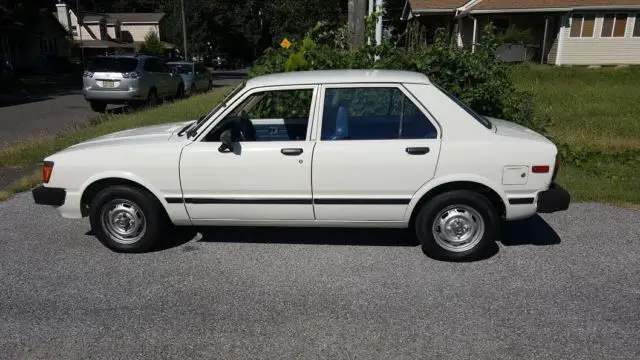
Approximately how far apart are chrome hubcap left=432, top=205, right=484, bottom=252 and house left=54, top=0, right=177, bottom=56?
2082 inches

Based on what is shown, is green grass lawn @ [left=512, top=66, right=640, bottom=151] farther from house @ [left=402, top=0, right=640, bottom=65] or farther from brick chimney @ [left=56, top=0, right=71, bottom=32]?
brick chimney @ [left=56, top=0, right=71, bottom=32]

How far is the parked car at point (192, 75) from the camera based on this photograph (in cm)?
2184

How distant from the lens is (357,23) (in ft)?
32.4

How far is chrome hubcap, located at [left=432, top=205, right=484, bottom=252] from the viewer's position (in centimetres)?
433

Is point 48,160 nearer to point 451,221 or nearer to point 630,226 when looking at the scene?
point 451,221

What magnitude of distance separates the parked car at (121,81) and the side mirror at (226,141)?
12.3 metres

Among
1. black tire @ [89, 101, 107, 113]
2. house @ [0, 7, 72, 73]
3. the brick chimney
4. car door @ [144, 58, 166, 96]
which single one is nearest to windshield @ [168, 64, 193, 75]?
car door @ [144, 58, 166, 96]

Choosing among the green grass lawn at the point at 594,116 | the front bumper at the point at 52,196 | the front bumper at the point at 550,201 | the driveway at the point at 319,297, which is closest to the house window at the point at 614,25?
the green grass lawn at the point at 594,116

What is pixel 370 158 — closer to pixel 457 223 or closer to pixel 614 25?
pixel 457 223

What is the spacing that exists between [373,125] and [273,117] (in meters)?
1.51

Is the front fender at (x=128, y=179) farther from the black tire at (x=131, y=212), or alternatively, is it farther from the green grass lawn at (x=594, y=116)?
the green grass lawn at (x=594, y=116)

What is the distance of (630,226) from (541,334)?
2.72 metres

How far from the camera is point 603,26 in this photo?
2488cm

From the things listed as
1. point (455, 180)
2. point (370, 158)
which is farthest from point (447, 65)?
point (370, 158)
